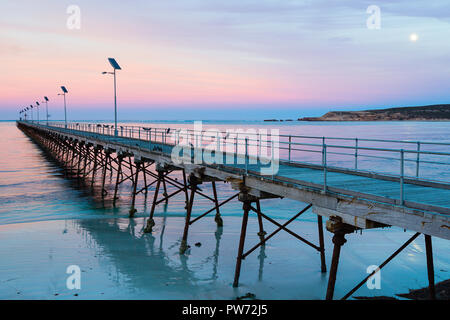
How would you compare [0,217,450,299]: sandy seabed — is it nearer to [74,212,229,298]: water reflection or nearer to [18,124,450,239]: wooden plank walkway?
[74,212,229,298]: water reflection

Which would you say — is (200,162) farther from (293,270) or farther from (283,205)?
(283,205)

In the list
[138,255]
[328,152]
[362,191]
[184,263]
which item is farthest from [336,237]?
[138,255]

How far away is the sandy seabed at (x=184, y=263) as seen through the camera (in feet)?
30.4

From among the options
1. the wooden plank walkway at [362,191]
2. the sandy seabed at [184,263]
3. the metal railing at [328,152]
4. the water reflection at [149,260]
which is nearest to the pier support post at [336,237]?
the wooden plank walkway at [362,191]

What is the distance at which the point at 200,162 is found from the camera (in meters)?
11.5

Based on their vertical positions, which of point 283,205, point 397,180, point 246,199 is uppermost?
point 397,180

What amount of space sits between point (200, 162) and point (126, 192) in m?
13.3

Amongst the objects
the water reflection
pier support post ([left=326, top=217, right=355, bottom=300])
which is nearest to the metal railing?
pier support post ([left=326, top=217, right=355, bottom=300])

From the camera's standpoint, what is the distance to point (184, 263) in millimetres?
11109

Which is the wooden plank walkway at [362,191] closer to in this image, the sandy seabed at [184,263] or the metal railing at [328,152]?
the metal railing at [328,152]

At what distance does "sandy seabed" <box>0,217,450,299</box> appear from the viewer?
9.26 meters

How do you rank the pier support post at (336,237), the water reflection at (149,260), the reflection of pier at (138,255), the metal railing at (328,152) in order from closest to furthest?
the pier support post at (336,237) < the metal railing at (328,152) < the water reflection at (149,260) < the reflection of pier at (138,255)
